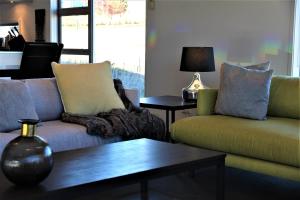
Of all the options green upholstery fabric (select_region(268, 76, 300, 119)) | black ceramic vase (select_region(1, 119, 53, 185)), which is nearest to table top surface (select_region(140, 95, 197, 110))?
green upholstery fabric (select_region(268, 76, 300, 119))

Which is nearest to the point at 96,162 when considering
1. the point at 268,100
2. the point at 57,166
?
the point at 57,166

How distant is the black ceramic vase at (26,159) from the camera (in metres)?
1.86

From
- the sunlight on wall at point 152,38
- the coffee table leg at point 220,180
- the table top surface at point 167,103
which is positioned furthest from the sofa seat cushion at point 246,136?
the sunlight on wall at point 152,38

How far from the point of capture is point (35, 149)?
1.88 meters

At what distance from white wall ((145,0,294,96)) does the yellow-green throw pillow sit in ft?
5.26

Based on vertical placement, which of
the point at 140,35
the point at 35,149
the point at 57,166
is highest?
the point at 140,35

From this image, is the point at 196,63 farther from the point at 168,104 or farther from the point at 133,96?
the point at 133,96

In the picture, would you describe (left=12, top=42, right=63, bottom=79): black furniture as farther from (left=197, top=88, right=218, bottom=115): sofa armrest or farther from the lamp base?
(left=197, top=88, right=218, bottom=115): sofa armrest

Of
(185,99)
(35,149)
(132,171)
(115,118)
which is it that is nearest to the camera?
(35,149)

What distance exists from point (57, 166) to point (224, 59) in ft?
10.3

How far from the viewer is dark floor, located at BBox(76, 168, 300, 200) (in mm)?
3219

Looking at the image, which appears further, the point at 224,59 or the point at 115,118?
the point at 224,59

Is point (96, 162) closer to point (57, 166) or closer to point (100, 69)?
point (57, 166)

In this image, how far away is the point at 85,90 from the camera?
149 inches
